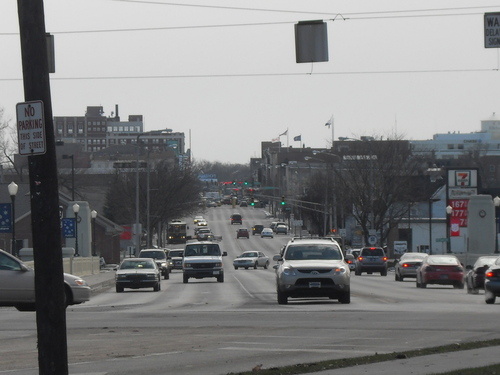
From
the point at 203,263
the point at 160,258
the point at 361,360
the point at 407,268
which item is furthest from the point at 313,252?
the point at 160,258

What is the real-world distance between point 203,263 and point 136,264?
637 cm

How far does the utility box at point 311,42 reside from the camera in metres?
23.5

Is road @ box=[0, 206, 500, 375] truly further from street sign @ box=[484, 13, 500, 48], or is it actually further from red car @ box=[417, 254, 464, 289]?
red car @ box=[417, 254, 464, 289]

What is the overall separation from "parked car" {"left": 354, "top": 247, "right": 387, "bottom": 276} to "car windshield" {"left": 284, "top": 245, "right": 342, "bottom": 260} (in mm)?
34393

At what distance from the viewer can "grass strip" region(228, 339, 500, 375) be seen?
1291 centimetres

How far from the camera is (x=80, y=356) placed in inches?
605

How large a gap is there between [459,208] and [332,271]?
5500 cm

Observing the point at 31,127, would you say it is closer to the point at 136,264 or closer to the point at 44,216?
the point at 44,216

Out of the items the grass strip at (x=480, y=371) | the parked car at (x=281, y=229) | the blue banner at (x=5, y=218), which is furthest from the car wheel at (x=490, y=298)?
the parked car at (x=281, y=229)

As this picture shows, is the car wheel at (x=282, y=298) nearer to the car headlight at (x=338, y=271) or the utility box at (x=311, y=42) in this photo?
the car headlight at (x=338, y=271)

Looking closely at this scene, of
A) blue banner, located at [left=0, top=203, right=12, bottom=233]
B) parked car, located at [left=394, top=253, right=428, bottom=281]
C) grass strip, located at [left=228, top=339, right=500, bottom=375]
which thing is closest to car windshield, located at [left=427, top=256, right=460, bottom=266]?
parked car, located at [left=394, top=253, right=428, bottom=281]

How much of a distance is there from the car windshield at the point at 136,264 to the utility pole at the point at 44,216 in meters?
33.5

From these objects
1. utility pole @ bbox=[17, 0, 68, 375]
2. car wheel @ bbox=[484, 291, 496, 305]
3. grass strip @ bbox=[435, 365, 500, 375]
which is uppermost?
utility pole @ bbox=[17, 0, 68, 375]

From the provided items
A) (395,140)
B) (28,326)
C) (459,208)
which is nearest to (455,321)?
(28,326)
